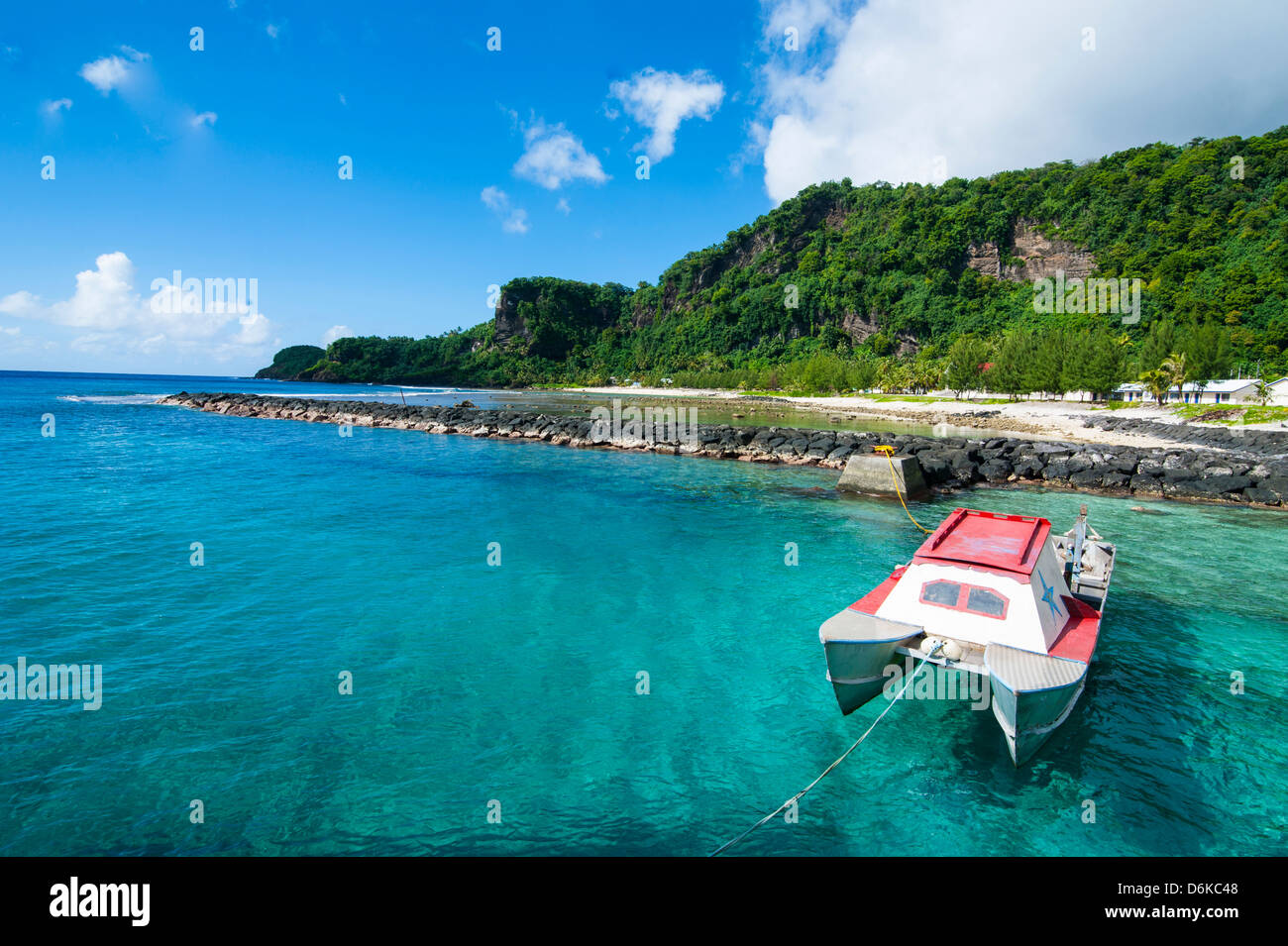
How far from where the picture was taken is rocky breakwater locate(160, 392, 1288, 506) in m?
27.1

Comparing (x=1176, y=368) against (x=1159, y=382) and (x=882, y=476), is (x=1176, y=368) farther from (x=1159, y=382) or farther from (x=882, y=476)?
(x=882, y=476)

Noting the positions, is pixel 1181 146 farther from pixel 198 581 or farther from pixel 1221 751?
pixel 198 581

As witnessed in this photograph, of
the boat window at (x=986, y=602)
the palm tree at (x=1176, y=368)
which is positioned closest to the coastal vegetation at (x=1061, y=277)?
the palm tree at (x=1176, y=368)

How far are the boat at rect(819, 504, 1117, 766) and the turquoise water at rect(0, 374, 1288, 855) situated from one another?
3.52 feet

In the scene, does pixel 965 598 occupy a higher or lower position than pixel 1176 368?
lower

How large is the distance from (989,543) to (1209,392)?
108402 mm

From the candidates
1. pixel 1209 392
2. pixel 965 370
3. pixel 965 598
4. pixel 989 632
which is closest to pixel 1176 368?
pixel 1209 392

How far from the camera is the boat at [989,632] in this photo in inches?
301

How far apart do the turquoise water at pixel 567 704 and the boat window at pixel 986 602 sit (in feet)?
6.30

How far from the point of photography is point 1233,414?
54438 millimetres

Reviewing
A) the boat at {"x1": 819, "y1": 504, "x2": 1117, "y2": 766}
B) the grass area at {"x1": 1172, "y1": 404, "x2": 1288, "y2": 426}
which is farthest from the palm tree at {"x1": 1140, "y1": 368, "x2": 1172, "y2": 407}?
the boat at {"x1": 819, "y1": 504, "x2": 1117, "y2": 766}

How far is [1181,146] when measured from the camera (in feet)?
489
